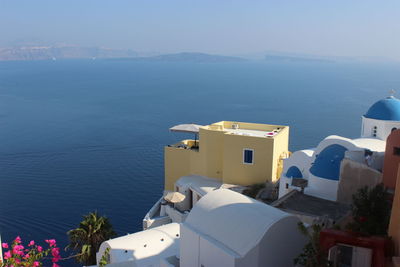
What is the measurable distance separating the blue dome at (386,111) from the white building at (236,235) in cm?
1340

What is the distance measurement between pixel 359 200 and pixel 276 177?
12.9m

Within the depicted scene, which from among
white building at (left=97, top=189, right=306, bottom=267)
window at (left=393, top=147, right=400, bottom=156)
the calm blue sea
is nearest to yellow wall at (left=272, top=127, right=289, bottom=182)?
window at (left=393, top=147, right=400, bottom=156)

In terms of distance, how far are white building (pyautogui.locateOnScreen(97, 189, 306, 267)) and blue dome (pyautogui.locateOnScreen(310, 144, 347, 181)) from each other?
586 centimetres

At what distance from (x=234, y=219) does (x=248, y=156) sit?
39.2ft

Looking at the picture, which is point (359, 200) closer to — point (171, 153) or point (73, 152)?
point (171, 153)

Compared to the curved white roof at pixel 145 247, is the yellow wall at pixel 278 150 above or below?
above

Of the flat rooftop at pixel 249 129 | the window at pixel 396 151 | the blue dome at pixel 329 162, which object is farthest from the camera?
the flat rooftop at pixel 249 129

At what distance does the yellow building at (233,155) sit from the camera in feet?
75.0

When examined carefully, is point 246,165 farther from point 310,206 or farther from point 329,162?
point 310,206

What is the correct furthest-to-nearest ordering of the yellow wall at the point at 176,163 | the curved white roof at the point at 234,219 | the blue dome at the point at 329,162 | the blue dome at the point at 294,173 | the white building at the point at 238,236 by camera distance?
the yellow wall at the point at 176,163
the blue dome at the point at 294,173
the blue dome at the point at 329,162
the curved white roof at the point at 234,219
the white building at the point at 238,236

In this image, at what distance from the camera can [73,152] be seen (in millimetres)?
48406

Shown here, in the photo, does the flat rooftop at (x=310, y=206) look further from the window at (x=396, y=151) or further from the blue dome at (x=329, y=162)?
the window at (x=396, y=151)

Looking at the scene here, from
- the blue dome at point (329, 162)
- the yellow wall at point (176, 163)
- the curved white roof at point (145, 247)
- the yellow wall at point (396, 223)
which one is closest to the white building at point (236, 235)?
the curved white roof at point (145, 247)

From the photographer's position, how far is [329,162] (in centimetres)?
1722
